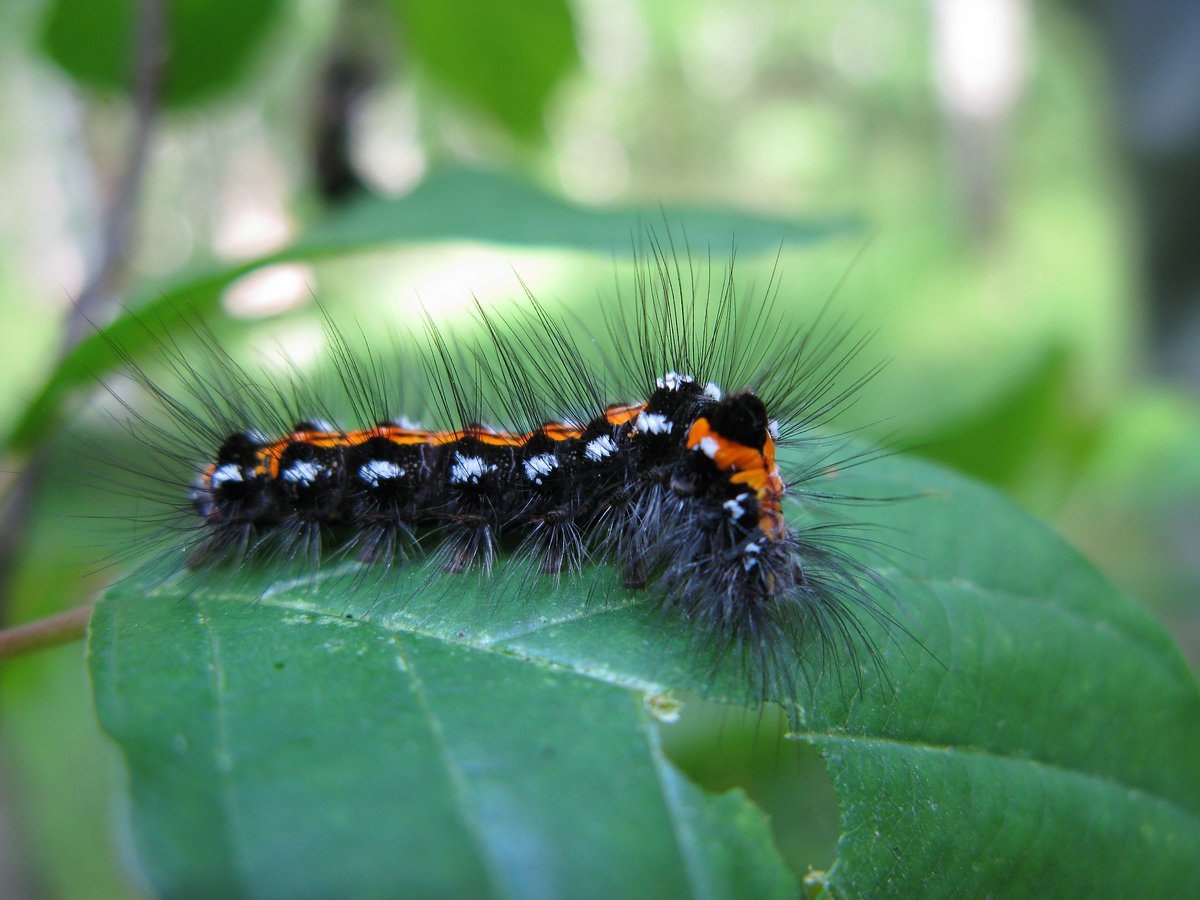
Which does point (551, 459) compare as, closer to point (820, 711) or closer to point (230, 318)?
point (820, 711)

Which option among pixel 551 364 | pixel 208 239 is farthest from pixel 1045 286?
pixel 551 364

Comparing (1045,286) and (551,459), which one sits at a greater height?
(1045,286)

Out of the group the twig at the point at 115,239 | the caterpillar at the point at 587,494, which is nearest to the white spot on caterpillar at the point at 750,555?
the caterpillar at the point at 587,494

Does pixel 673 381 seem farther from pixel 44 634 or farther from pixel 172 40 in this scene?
pixel 172 40

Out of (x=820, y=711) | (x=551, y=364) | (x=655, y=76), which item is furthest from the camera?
(x=655, y=76)

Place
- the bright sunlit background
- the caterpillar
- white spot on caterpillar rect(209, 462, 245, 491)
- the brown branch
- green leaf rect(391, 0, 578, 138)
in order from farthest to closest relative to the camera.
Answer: green leaf rect(391, 0, 578, 138) < the bright sunlit background < white spot on caterpillar rect(209, 462, 245, 491) < the caterpillar < the brown branch

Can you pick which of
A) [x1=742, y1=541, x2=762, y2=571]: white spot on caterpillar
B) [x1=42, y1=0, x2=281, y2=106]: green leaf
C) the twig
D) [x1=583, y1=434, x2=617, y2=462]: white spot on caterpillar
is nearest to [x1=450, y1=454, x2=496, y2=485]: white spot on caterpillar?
[x1=583, y1=434, x2=617, y2=462]: white spot on caterpillar

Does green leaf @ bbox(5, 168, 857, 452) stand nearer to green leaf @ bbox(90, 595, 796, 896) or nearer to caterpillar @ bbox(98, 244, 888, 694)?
caterpillar @ bbox(98, 244, 888, 694)
